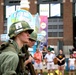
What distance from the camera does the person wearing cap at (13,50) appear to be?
2775 millimetres

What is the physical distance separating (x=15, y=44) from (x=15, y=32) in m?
0.13

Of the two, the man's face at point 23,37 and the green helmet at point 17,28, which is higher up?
the green helmet at point 17,28

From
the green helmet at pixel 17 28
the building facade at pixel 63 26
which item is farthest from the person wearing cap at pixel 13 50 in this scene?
the building facade at pixel 63 26

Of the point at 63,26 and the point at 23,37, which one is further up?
the point at 23,37

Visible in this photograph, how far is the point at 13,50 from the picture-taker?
2922 millimetres

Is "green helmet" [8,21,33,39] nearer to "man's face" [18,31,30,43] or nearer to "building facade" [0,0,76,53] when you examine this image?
"man's face" [18,31,30,43]

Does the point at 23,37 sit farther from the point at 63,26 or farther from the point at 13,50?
the point at 63,26

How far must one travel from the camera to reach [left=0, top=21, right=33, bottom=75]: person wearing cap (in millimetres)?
2775

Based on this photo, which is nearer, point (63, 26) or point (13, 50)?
point (13, 50)

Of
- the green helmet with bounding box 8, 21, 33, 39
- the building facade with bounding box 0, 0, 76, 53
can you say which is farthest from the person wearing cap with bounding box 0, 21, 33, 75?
the building facade with bounding box 0, 0, 76, 53

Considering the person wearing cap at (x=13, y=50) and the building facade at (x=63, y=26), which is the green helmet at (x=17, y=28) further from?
the building facade at (x=63, y=26)

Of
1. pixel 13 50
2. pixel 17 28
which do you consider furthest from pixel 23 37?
pixel 13 50

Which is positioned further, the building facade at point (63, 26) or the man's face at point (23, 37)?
the building facade at point (63, 26)

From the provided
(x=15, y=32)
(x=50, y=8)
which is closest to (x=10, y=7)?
(x=50, y=8)
